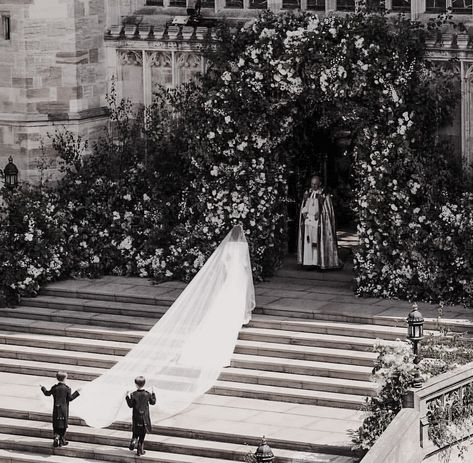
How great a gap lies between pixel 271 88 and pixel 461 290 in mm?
4236

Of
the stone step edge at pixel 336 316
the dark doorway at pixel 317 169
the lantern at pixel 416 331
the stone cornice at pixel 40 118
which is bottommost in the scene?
the stone step edge at pixel 336 316

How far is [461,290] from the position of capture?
28125mm

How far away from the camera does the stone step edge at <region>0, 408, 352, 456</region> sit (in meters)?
24.4

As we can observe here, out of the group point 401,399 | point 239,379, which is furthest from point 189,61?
point 401,399

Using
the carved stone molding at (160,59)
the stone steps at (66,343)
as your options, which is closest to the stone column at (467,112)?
the carved stone molding at (160,59)

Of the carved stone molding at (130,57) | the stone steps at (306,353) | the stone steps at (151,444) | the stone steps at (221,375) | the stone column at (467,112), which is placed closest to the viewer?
the stone steps at (151,444)

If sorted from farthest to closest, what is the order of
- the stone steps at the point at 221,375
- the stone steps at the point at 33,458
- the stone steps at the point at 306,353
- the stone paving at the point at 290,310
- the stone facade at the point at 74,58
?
1. the stone facade at the point at 74,58
2. the stone steps at the point at 306,353
3. the stone steps at the point at 33,458
4. the stone paving at the point at 290,310
5. the stone steps at the point at 221,375

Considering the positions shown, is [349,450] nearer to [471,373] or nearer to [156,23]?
[471,373]

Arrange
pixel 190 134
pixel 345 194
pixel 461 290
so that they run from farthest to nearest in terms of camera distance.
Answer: pixel 345 194, pixel 190 134, pixel 461 290

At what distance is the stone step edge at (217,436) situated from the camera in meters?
24.4

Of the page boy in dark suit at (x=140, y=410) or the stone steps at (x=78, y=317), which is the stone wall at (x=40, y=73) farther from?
the page boy in dark suit at (x=140, y=410)

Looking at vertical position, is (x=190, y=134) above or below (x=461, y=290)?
above

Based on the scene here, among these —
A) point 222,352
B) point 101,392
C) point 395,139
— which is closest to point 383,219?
point 395,139

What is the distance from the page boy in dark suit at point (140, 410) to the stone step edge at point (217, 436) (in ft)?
1.77
